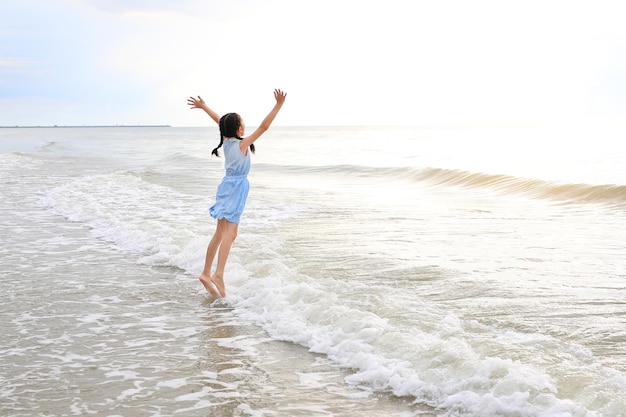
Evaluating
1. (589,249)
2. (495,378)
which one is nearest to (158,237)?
(589,249)

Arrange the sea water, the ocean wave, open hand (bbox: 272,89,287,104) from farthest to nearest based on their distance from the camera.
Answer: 1. the ocean wave
2. open hand (bbox: 272,89,287,104)
3. the sea water

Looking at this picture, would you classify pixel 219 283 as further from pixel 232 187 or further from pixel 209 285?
pixel 232 187

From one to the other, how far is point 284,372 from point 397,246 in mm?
5122

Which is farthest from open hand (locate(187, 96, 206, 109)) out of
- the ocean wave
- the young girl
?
the ocean wave

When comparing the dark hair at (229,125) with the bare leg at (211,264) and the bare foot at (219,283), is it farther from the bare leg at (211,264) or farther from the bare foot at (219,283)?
the bare foot at (219,283)

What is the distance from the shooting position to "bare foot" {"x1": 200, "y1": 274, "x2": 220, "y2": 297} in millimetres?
7141

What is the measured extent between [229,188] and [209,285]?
1086 mm

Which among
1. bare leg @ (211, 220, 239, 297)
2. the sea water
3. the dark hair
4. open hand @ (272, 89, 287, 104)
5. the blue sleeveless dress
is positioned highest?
open hand @ (272, 89, 287, 104)

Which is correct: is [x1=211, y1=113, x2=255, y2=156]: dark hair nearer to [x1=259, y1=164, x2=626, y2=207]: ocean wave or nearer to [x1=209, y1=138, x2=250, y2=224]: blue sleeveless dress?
[x1=209, y1=138, x2=250, y2=224]: blue sleeveless dress

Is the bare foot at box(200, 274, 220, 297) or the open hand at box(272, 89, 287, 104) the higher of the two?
the open hand at box(272, 89, 287, 104)

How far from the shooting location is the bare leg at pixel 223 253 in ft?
23.6

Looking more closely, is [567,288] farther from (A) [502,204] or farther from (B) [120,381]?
(A) [502,204]

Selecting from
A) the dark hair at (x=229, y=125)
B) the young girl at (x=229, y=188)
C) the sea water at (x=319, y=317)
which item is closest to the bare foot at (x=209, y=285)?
the young girl at (x=229, y=188)

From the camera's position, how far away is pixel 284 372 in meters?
4.93
